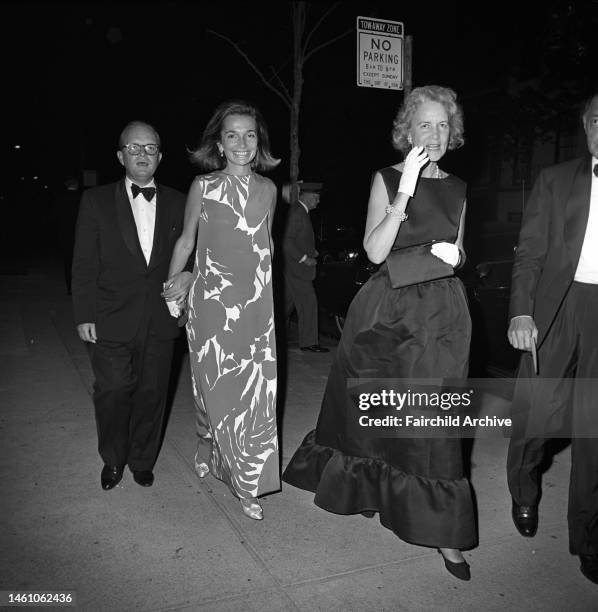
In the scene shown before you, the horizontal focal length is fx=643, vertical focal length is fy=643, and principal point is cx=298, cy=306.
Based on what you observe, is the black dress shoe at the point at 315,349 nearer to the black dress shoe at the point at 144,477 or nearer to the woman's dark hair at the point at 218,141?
the black dress shoe at the point at 144,477

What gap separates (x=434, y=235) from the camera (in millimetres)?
3123

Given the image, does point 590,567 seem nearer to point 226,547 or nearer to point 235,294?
point 226,547

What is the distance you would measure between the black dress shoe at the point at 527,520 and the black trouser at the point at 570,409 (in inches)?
1.8

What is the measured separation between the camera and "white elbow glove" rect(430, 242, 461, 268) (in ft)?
A: 9.93

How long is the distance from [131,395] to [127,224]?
3.28 ft

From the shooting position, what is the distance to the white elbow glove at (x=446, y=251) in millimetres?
3025

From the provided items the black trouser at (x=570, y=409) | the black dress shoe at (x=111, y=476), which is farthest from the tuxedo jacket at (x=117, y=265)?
the black trouser at (x=570, y=409)

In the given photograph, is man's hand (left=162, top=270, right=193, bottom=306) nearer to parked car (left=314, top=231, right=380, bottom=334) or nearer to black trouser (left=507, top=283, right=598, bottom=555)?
black trouser (left=507, top=283, right=598, bottom=555)

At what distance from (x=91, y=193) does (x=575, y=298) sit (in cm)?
260

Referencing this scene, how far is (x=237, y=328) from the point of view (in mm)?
3406

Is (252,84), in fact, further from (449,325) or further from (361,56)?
(449,325)

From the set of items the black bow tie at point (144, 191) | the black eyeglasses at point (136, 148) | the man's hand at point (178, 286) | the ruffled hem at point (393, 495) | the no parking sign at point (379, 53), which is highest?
the no parking sign at point (379, 53)

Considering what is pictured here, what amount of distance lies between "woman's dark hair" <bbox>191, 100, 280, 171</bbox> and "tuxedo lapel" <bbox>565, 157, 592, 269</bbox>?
1.56 meters

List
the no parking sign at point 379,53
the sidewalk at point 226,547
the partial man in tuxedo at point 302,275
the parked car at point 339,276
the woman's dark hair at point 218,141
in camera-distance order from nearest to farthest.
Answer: the sidewalk at point 226,547 < the woman's dark hair at point 218,141 < the no parking sign at point 379,53 < the partial man in tuxedo at point 302,275 < the parked car at point 339,276
